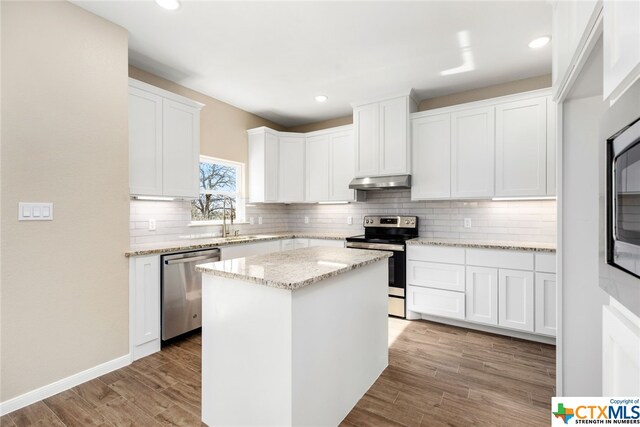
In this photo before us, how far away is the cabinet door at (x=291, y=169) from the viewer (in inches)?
181

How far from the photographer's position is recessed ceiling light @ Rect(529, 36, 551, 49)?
2.57m

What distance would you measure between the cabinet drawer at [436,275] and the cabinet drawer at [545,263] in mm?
667

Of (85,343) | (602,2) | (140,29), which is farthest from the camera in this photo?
(140,29)

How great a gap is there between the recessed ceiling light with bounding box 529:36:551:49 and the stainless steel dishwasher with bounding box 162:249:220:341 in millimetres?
3551

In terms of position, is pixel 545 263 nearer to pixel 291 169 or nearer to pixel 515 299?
pixel 515 299

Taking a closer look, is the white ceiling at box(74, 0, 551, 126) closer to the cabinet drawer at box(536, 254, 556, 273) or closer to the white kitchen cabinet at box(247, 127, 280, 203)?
the white kitchen cabinet at box(247, 127, 280, 203)

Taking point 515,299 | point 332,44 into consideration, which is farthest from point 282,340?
point 515,299

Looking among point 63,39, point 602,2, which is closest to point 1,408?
point 63,39

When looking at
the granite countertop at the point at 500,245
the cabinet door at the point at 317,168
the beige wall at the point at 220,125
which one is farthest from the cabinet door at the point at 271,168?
the granite countertop at the point at 500,245

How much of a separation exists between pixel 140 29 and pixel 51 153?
121 centimetres

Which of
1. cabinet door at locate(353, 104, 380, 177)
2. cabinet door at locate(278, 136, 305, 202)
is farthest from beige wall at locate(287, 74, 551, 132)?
cabinet door at locate(278, 136, 305, 202)

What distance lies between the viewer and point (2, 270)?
1.89 m

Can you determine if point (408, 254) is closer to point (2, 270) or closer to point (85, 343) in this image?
point (85, 343)

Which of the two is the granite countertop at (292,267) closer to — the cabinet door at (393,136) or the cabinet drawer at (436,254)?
the cabinet drawer at (436,254)
